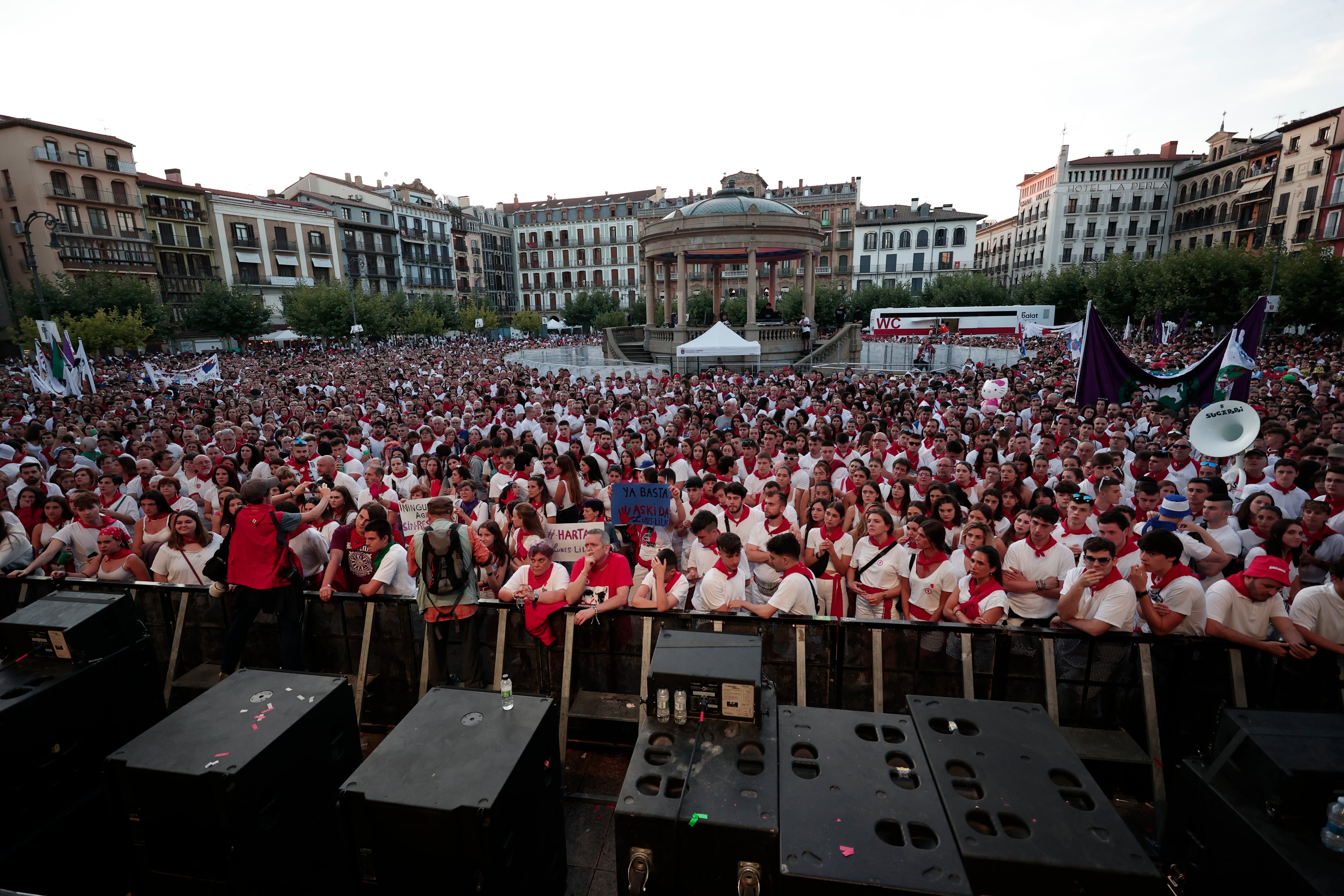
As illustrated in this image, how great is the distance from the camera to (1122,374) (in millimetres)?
12219

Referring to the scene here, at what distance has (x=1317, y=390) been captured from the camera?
16.4 m

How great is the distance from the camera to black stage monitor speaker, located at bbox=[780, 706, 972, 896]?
2232mm

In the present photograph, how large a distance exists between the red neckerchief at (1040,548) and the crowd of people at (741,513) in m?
0.03

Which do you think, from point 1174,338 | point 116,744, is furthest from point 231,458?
point 1174,338

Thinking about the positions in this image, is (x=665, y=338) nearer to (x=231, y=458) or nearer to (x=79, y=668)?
(x=231, y=458)

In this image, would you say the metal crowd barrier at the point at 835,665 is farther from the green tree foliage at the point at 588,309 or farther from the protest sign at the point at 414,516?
the green tree foliage at the point at 588,309

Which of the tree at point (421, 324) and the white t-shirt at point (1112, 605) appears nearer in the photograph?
the white t-shirt at point (1112, 605)

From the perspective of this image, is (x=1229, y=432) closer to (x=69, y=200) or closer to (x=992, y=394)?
(x=992, y=394)

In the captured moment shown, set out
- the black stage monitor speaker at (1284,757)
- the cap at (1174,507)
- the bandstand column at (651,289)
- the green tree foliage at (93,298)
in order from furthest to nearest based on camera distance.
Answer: the green tree foliage at (93,298), the bandstand column at (651,289), the cap at (1174,507), the black stage monitor speaker at (1284,757)

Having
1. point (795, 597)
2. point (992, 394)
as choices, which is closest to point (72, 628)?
point (795, 597)

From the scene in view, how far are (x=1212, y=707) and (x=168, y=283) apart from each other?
2620 inches

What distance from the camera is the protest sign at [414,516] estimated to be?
6684 mm

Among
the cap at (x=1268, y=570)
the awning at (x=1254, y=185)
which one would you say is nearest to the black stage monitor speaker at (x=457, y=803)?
the cap at (x=1268, y=570)

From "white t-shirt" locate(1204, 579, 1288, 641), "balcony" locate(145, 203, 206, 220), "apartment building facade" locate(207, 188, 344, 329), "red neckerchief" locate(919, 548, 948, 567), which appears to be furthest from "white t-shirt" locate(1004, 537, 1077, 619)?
"balcony" locate(145, 203, 206, 220)
